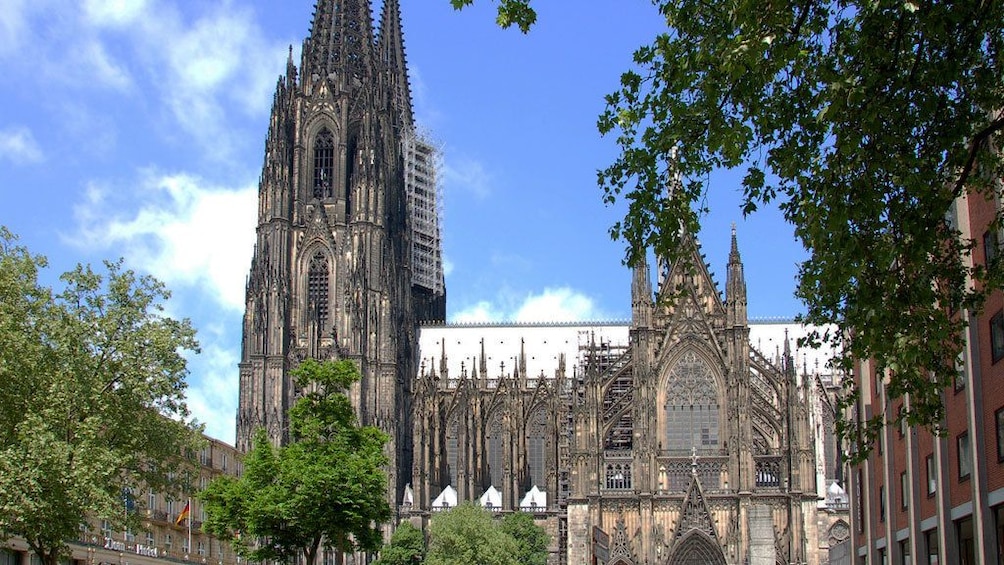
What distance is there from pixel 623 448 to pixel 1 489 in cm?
4762

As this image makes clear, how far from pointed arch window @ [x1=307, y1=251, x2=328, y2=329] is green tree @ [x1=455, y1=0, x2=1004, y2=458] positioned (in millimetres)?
68955

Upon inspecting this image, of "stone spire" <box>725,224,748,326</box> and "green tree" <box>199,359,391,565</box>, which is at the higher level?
"stone spire" <box>725,224,748,326</box>

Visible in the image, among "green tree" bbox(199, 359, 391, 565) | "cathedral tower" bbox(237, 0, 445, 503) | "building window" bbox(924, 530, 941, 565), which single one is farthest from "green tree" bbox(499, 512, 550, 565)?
"building window" bbox(924, 530, 941, 565)

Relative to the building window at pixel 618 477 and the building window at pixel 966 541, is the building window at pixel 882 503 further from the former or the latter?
the building window at pixel 618 477

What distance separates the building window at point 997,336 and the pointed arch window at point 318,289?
2422 inches

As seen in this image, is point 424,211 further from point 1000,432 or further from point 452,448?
point 1000,432

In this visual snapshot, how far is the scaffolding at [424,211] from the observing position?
10925 cm

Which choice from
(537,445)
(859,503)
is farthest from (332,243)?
(859,503)

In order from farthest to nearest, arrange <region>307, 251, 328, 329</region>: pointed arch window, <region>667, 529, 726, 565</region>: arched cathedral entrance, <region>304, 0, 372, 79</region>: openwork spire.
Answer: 1. <region>304, 0, 372, 79</region>: openwork spire
2. <region>307, 251, 328, 329</region>: pointed arch window
3. <region>667, 529, 726, 565</region>: arched cathedral entrance

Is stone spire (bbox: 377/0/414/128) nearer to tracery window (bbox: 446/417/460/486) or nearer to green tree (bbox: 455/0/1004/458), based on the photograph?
tracery window (bbox: 446/417/460/486)

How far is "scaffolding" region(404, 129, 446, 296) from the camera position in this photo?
358 feet

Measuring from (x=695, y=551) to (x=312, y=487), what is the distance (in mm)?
35651

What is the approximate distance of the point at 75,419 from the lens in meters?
38.8

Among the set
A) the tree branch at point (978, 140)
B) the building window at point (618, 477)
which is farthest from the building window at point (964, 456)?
the building window at point (618, 477)
